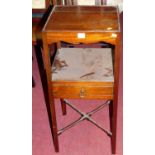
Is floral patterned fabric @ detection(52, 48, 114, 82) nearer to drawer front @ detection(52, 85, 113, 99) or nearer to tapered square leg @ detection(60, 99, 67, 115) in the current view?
drawer front @ detection(52, 85, 113, 99)

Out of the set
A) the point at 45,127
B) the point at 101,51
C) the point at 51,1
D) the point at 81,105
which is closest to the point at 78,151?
the point at 45,127

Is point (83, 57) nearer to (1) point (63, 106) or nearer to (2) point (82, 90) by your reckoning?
(2) point (82, 90)

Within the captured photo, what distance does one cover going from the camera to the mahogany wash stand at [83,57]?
49.4 inches

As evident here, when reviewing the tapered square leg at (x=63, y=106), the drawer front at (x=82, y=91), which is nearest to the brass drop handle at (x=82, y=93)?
the drawer front at (x=82, y=91)

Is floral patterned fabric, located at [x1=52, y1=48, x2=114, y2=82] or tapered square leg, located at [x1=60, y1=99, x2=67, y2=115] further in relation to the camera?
tapered square leg, located at [x1=60, y1=99, x2=67, y2=115]

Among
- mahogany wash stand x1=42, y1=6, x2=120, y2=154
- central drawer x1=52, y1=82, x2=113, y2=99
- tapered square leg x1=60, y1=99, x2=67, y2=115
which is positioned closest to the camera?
mahogany wash stand x1=42, y1=6, x2=120, y2=154

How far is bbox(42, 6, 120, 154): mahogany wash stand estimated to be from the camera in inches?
49.4

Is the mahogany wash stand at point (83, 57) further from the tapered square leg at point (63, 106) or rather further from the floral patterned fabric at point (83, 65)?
the tapered square leg at point (63, 106)

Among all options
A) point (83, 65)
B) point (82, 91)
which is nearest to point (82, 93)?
point (82, 91)

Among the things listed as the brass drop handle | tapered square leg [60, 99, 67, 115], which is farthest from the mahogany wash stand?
tapered square leg [60, 99, 67, 115]

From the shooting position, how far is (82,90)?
1.42 m

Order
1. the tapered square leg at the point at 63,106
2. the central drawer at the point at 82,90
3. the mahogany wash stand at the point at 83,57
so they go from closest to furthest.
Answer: the mahogany wash stand at the point at 83,57 < the central drawer at the point at 82,90 < the tapered square leg at the point at 63,106

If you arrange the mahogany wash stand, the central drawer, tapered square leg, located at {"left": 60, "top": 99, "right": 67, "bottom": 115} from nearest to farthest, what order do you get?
the mahogany wash stand < the central drawer < tapered square leg, located at {"left": 60, "top": 99, "right": 67, "bottom": 115}
